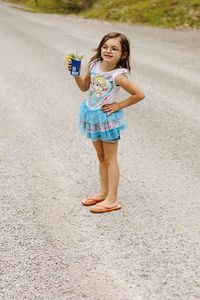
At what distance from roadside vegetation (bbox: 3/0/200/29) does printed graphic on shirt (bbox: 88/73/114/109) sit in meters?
12.2

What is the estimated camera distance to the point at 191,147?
680 cm

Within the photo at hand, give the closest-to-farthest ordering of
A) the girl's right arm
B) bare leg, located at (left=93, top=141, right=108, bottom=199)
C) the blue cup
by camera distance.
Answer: the blue cup
the girl's right arm
bare leg, located at (left=93, top=141, right=108, bottom=199)

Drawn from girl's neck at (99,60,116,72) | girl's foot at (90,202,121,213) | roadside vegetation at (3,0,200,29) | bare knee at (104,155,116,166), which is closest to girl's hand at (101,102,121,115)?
girl's neck at (99,60,116,72)

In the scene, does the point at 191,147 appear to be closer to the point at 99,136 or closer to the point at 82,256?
the point at 99,136

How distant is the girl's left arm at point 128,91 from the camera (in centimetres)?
459

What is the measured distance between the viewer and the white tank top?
4.62 meters

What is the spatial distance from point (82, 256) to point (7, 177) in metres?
1.91

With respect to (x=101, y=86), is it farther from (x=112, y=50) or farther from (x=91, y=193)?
(x=91, y=193)

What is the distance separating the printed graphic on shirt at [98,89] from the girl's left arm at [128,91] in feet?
0.21

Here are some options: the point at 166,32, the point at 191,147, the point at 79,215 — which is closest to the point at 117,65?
the point at 79,215

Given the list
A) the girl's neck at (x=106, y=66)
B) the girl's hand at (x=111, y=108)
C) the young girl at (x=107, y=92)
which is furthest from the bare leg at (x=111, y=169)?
the girl's neck at (x=106, y=66)

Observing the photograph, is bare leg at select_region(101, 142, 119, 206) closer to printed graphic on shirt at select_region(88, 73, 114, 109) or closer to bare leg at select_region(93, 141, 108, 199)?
bare leg at select_region(93, 141, 108, 199)

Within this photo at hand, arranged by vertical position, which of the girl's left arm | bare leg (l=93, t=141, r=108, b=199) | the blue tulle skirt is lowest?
bare leg (l=93, t=141, r=108, b=199)

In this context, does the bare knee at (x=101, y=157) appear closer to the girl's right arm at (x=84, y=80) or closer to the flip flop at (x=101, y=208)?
the flip flop at (x=101, y=208)
